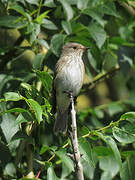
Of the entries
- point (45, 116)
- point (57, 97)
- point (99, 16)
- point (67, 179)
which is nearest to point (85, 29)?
point (99, 16)

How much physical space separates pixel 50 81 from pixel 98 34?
76cm

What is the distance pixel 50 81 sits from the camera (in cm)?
309

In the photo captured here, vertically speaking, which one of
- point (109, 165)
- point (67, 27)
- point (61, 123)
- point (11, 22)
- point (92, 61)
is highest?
point (11, 22)

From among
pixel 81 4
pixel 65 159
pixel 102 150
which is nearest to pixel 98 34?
pixel 81 4

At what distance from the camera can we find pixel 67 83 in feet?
12.6

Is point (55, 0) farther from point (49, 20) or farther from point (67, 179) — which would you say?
point (67, 179)

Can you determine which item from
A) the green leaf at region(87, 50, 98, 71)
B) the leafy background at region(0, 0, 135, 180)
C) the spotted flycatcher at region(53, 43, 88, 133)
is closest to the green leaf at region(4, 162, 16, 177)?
the leafy background at region(0, 0, 135, 180)

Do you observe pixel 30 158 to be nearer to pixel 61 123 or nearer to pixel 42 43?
pixel 61 123

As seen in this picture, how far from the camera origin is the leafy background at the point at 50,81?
2957mm

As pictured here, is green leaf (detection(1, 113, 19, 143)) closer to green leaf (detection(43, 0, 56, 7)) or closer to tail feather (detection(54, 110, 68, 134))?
tail feather (detection(54, 110, 68, 134))

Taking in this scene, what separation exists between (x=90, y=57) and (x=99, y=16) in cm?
42

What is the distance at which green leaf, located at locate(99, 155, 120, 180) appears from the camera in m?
3.52

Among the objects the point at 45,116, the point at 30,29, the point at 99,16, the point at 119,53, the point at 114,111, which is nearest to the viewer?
the point at 45,116

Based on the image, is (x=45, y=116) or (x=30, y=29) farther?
(x=30, y=29)
